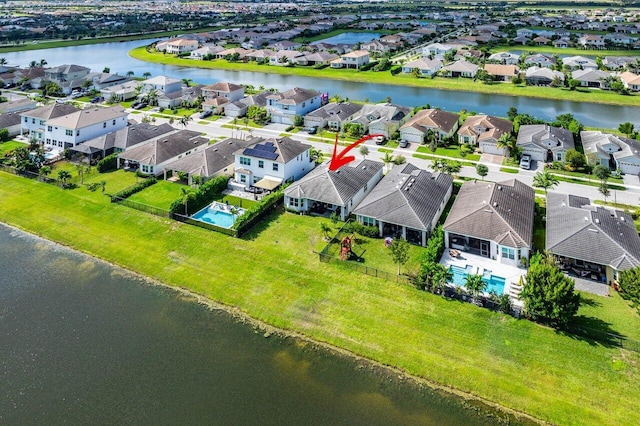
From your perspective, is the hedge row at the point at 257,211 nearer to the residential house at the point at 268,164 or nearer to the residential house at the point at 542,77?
the residential house at the point at 268,164

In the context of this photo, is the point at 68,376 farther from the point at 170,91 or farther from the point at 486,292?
the point at 170,91

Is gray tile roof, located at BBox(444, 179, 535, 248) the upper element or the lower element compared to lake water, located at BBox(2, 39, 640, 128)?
lower

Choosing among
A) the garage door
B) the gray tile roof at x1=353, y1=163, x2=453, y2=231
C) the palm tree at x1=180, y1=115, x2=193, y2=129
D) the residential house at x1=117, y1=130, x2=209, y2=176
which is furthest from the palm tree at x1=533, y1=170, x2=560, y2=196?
the palm tree at x1=180, y1=115, x2=193, y2=129

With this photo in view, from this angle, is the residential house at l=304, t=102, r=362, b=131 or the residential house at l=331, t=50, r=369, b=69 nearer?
the residential house at l=304, t=102, r=362, b=131

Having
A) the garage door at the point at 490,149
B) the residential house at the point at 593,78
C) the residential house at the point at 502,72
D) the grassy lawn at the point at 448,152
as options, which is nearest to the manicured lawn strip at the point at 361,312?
the grassy lawn at the point at 448,152

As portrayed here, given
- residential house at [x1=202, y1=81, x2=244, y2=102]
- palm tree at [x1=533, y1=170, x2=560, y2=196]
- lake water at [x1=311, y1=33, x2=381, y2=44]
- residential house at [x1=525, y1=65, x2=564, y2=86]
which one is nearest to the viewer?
palm tree at [x1=533, y1=170, x2=560, y2=196]

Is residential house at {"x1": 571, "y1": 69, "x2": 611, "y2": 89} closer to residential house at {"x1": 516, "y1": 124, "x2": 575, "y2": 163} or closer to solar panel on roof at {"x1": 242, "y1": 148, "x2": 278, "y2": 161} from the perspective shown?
residential house at {"x1": 516, "y1": 124, "x2": 575, "y2": 163}

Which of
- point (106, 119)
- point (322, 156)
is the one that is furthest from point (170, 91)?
point (322, 156)
